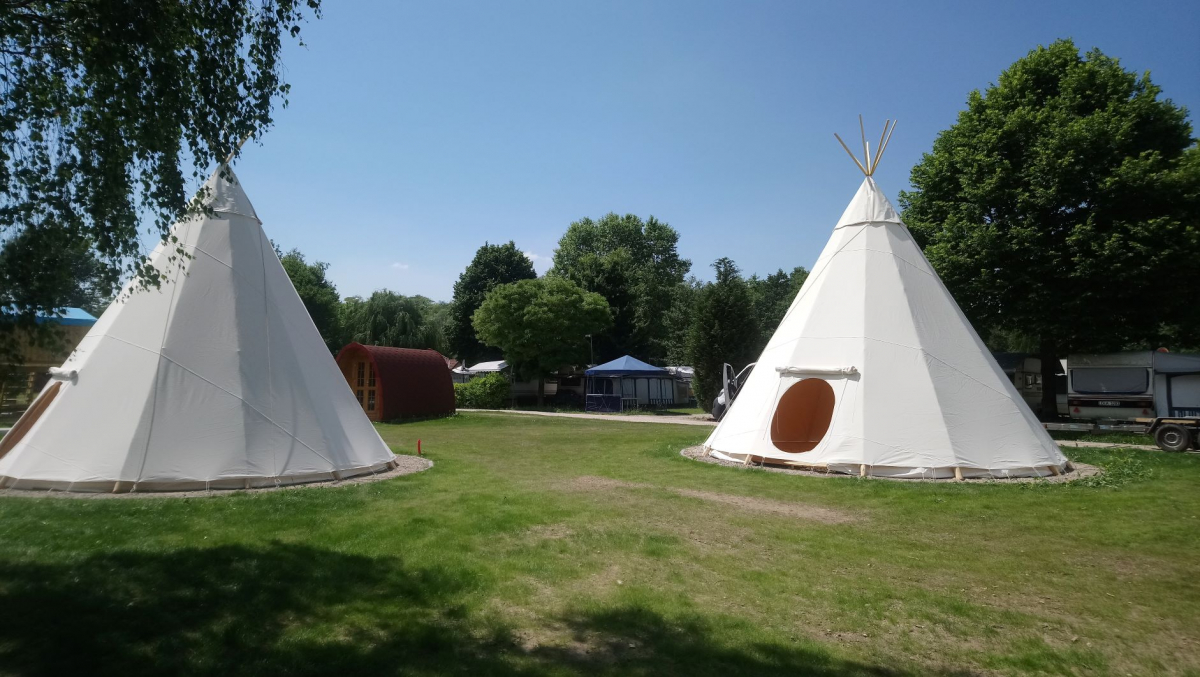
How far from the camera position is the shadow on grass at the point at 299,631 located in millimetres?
4254

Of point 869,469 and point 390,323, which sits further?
point 390,323

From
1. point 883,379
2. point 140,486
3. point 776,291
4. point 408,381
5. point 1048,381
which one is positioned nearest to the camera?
point 140,486

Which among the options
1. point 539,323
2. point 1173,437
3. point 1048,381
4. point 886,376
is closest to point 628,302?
point 539,323

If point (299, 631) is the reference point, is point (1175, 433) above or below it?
above

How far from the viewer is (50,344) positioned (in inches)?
200

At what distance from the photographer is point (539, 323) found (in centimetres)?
3650

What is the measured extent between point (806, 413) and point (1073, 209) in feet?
40.0

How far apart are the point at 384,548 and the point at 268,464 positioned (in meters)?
4.15

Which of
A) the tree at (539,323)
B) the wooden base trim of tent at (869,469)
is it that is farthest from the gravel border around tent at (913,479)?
the tree at (539,323)

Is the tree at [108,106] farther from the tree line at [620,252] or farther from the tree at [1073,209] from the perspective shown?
the tree at [1073,209]

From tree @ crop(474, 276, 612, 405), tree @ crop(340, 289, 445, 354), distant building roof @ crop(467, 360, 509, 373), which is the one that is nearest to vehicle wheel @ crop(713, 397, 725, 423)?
tree @ crop(474, 276, 612, 405)

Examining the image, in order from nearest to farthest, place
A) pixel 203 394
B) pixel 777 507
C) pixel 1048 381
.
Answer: pixel 777 507 → pixel 203 394 → pixel 1048 381

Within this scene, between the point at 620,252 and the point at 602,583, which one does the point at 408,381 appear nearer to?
the point at 602,583

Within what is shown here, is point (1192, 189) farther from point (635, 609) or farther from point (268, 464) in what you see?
point (268, 464)
